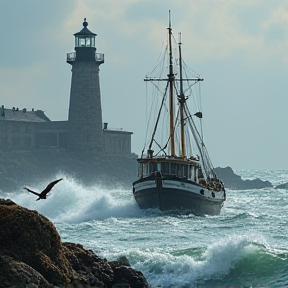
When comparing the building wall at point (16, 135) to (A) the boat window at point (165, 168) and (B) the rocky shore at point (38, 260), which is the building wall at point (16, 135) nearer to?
(A) the boat window at point (165, 168)

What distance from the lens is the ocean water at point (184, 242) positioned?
58.4 ft

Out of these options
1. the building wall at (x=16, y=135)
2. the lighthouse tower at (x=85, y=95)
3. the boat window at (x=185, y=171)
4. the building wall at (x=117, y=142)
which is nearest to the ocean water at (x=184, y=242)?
the boat window at (x=185, y=171)

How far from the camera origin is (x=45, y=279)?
11945mm

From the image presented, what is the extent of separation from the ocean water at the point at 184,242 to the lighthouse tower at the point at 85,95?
4068 cm

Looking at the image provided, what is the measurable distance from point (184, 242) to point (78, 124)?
68.8m

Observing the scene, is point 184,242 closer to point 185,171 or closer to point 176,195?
point 176,195

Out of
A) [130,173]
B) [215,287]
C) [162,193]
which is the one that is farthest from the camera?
[130,173]

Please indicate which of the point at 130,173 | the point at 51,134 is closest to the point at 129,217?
the point at 51,134

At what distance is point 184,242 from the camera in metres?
24.8

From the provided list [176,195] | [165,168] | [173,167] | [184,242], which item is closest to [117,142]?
[165,168]

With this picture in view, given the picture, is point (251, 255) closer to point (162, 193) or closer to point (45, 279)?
point (45, 279)

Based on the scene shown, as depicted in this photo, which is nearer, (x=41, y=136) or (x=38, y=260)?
(x=38, y=260)

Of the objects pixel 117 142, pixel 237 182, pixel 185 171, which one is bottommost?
pixel 185 171

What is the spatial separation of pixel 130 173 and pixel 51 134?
38.8ft
